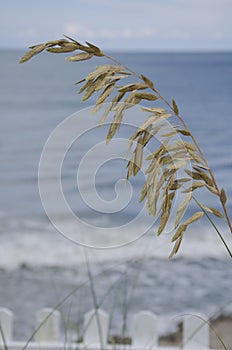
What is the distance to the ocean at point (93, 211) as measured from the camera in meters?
4.01

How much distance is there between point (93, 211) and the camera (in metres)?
4.76

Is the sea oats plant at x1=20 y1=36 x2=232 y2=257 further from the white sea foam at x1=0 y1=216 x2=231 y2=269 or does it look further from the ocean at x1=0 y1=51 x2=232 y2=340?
the white sea foam at x1=0 y1=216 x2=231 y2=269

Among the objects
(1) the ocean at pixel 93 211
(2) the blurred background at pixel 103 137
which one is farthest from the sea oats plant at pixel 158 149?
(2) the blurred background at pixel 103 137

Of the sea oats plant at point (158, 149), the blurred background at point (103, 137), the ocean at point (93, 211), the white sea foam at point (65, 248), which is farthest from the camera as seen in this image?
the white sea foam at point (65, 248)

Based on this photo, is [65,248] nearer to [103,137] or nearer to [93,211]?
[93,211]

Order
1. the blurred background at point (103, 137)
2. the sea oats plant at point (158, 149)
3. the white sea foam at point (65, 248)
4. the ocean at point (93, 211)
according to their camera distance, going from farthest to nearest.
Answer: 1. the white sea foam at point (65, 248)
2. the blurred background at point (103, 137)
3. the ocean at point (93, 211)
4. the sea oats plant at point (158, 149)

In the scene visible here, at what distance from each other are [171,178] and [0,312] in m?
1.09

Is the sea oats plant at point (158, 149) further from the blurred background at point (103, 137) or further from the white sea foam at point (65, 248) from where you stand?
the white sea foam at point (65, 248)

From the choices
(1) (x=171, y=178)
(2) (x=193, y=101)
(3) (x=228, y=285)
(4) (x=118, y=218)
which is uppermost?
(1) (x=171, y=178)

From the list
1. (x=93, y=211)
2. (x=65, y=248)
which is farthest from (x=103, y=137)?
(x=65, y=248)

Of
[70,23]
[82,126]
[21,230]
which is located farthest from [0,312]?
[70,23]

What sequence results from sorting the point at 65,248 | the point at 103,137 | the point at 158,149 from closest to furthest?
the point at 158,149, the point at 65,248, the point at 103,137

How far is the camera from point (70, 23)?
680cm

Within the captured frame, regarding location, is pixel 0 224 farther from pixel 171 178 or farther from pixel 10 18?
pixel 171 178
